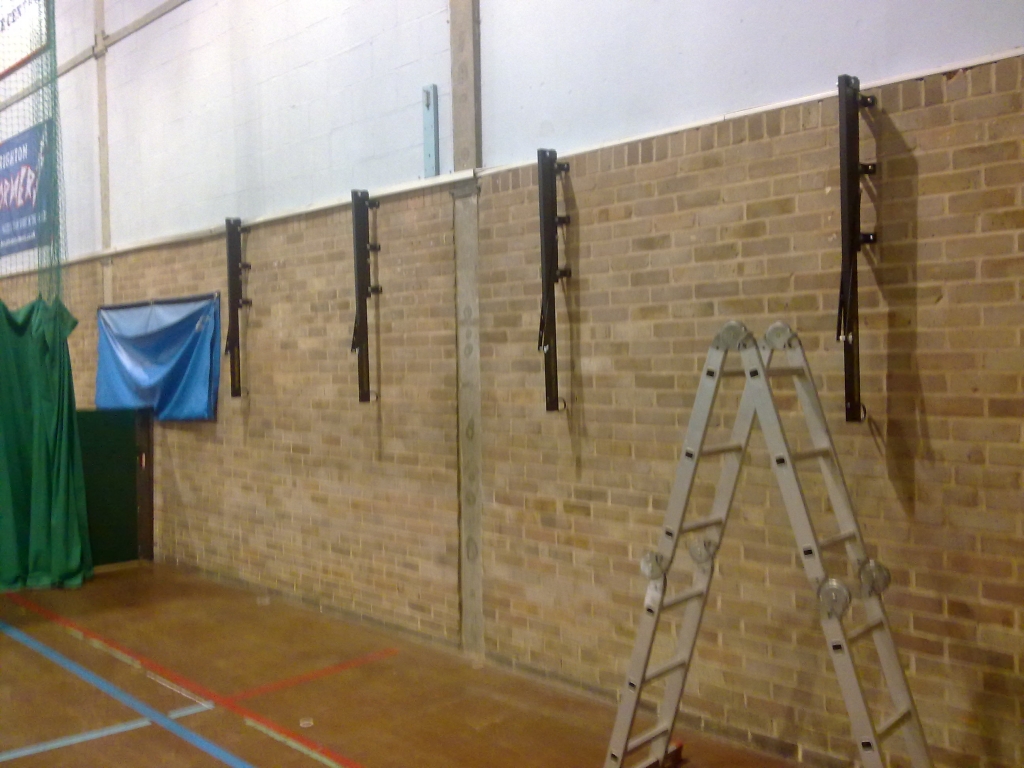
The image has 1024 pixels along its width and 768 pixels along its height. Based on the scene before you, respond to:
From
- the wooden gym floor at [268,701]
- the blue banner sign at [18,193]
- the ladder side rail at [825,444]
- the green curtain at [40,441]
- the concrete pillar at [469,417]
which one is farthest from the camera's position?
the blue banner sign at [18,193]

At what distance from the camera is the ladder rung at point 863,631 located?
103 inches

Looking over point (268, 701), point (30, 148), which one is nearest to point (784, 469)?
→ point (268, 701)

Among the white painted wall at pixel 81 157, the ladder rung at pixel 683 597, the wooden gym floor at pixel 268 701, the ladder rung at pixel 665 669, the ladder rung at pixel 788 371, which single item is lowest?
the wooden gym floor at pixel 268 701

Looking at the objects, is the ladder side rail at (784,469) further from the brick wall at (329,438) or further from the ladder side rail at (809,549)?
the brick wall at (329,438)

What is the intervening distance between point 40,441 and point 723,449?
5166 mm

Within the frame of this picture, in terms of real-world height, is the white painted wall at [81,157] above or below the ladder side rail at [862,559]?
above

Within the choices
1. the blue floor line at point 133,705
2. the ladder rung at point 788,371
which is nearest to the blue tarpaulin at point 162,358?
the blue floor line at point 133,705

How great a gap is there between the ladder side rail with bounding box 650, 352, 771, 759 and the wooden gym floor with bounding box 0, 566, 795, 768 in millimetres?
283

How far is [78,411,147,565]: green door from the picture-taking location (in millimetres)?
6734

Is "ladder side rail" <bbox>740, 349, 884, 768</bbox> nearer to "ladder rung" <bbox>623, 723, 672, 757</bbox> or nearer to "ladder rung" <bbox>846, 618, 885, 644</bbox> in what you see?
"ladder rung" <bbox>846, 618, 885, 644</bbox>

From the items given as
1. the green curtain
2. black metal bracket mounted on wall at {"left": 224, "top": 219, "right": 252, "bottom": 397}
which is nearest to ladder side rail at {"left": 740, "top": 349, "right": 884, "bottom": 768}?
black metal bracket mounted on wall at {"left": 224, "top": 219, "right": 252, "bottom": 397}

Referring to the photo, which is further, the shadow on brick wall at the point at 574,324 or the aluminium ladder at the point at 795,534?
the shadow on brick wall at the point at 574,324

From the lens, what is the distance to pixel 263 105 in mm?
5945

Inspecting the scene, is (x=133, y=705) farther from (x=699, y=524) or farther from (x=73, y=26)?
(x=73, y=26)
